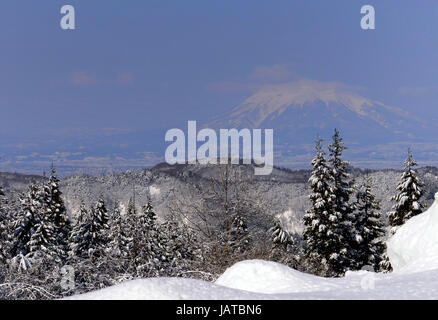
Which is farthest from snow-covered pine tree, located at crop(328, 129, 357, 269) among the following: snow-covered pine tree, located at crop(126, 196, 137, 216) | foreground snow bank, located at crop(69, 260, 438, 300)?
foreground snow bank, located at crop(69, 260, 438, 300)

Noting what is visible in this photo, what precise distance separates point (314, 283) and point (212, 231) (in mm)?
13914

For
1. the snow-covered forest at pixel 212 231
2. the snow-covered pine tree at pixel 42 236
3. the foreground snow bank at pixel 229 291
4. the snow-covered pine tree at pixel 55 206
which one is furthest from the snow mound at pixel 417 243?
the snow-covered pine tree at pixel 55 206

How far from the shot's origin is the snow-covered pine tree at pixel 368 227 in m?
28.8

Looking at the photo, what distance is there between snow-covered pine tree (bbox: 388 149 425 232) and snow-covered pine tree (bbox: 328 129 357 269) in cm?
341

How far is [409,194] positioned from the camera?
2505cm

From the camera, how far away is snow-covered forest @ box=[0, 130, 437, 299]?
35.4 feet

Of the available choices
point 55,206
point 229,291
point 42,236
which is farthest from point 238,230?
point 55,206

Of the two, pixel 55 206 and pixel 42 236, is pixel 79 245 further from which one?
pixel 42 236

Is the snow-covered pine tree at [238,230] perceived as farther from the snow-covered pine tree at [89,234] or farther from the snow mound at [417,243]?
the snow-covered pine tree at [89,234]

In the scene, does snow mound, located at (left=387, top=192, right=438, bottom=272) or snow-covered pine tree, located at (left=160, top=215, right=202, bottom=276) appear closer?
snow mound, located at (left=387, top=192, right=438, bottom=272)

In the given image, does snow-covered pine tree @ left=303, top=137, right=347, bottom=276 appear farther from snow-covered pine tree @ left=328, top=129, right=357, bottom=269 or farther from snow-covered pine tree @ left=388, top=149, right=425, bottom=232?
snow-covered pine tree @ left=388, top=149, right=425, bottom=232

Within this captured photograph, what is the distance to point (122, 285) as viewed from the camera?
2955 millimetres
